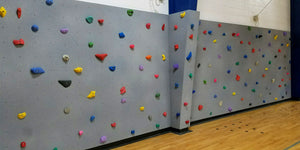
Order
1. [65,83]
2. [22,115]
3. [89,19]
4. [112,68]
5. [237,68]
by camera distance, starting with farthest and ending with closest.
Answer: [237,68], [112,68], [89,19], [65,83], [22,115]

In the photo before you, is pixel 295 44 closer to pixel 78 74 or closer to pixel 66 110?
pixel 78 74

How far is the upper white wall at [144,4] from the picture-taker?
2.92 metres

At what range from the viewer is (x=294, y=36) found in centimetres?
584

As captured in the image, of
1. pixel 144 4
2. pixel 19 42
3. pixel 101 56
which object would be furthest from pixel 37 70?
pixel 144 4

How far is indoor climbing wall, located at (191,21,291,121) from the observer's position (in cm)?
396

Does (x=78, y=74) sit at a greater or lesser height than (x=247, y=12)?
lesser

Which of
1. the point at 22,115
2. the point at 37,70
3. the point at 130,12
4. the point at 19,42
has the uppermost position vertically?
the point at 130,12

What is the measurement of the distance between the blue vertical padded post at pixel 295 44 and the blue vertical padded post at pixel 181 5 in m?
3.60

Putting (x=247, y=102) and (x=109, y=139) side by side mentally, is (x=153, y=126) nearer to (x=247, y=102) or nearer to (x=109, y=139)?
(x=109, y=139)

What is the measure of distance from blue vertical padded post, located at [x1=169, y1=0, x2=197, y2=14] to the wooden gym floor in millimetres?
1638

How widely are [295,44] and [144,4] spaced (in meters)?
4.21

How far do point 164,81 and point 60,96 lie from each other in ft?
4.65

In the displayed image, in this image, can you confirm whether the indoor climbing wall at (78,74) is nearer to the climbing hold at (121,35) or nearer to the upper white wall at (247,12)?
the climbing hold at (121,35)

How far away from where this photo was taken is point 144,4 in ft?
10.6
